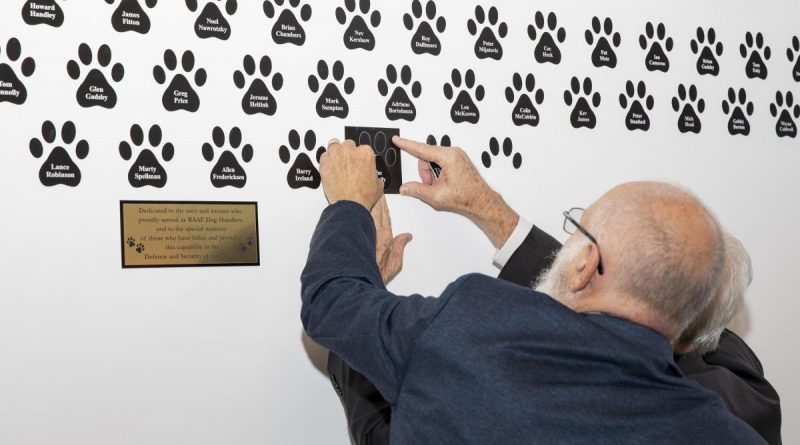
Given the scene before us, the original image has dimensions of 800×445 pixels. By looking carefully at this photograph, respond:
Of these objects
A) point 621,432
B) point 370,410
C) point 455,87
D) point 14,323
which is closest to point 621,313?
point 621,432

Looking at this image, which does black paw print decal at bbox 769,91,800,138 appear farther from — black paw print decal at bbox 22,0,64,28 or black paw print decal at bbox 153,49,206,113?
black paw print decal at bbox 22,0,64,28

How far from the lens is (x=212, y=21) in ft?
6.72

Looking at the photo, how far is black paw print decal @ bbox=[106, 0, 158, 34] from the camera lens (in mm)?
1953

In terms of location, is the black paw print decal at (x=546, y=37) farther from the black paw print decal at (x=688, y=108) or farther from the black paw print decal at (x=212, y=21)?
the black paw print decal at (x=212, y=21)

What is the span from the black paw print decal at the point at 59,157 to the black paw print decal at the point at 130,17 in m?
0.27

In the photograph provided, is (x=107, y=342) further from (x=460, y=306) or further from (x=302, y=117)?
(x=460, y=306)

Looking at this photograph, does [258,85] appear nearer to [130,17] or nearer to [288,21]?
[288,21]

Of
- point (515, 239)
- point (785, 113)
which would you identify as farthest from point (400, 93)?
point (785, 113)

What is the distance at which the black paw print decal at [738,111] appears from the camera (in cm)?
276

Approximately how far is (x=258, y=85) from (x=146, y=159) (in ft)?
1.12

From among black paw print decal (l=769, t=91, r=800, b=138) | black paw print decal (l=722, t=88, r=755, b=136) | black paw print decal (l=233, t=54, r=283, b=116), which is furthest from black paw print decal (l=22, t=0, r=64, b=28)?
black paw print decal (l=769, t=91, r=800, b=138)

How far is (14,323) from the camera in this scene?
1847 millimetres

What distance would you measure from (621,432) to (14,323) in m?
1.34

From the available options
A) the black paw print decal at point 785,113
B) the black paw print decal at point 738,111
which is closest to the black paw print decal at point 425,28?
the black paw print decal at point 738,111
